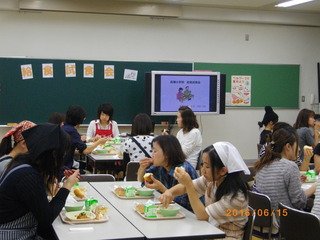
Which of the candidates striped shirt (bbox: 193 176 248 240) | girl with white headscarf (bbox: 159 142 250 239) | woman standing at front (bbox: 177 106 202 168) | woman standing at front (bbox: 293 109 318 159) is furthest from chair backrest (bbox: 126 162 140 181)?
woman standing at front (bbox: 293 109 318 159)

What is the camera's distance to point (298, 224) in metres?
3.02

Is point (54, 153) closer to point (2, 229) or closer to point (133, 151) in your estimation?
point (2, 229)

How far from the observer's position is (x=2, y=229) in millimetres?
2510

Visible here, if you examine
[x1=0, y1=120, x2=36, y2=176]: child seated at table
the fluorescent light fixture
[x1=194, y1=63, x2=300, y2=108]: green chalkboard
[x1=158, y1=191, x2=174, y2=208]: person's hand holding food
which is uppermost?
the fluorescent light fixture

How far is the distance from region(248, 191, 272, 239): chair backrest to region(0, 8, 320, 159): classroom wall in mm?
5312

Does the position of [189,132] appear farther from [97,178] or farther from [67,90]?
[67,90]

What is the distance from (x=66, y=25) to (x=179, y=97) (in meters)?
2.36

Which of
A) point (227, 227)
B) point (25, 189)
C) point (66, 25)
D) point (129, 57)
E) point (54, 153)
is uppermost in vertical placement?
point (66, 25)

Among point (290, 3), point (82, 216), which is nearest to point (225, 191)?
point (82, 216)

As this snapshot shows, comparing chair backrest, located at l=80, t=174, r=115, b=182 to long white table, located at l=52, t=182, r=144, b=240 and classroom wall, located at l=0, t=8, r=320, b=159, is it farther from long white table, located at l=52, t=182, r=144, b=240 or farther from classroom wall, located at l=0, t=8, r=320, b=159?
classroom wall, located at l=0, t=8, r=320, b=159

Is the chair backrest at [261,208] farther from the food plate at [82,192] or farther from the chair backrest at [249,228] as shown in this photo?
the food plate at [82,192]

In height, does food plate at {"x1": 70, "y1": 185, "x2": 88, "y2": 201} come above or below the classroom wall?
below

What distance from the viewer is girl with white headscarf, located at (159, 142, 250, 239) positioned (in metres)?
2.83

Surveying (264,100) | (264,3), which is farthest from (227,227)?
(264,100)
